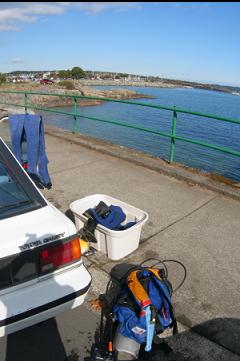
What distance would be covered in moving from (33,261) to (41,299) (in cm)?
25

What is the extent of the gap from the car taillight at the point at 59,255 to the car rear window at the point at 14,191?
0.33m

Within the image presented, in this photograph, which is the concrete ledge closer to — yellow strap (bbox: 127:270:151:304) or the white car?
yellow strap (bbox: 127:270:151:304)

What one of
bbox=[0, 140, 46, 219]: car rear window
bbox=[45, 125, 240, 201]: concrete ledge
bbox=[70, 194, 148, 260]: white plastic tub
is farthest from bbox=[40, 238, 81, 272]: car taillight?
bbox=[45, 125, 240, 201]: concrete ledge

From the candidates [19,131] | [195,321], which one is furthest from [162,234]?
[19,131]

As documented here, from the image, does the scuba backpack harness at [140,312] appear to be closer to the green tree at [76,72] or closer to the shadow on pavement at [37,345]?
the shadow on pavement at [37,345]

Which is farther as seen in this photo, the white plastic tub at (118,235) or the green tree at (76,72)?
the green tree at (76,72)

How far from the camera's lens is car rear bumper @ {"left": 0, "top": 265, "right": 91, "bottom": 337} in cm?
201

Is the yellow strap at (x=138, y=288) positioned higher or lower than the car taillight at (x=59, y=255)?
lower

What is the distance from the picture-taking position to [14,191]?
2.42 meters

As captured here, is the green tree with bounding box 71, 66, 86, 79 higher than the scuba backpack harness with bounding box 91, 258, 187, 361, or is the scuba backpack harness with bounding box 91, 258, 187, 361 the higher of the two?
the scuba backpack harness with bounding box 91, 258, 187, 361

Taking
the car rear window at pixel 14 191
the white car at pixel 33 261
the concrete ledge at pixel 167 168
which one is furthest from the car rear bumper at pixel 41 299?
the concrete ledge at pixel 167 168

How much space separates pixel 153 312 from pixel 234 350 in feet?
2.22

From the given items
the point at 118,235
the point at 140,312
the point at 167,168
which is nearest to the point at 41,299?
the point at 140,312

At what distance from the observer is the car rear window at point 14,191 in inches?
90.0
